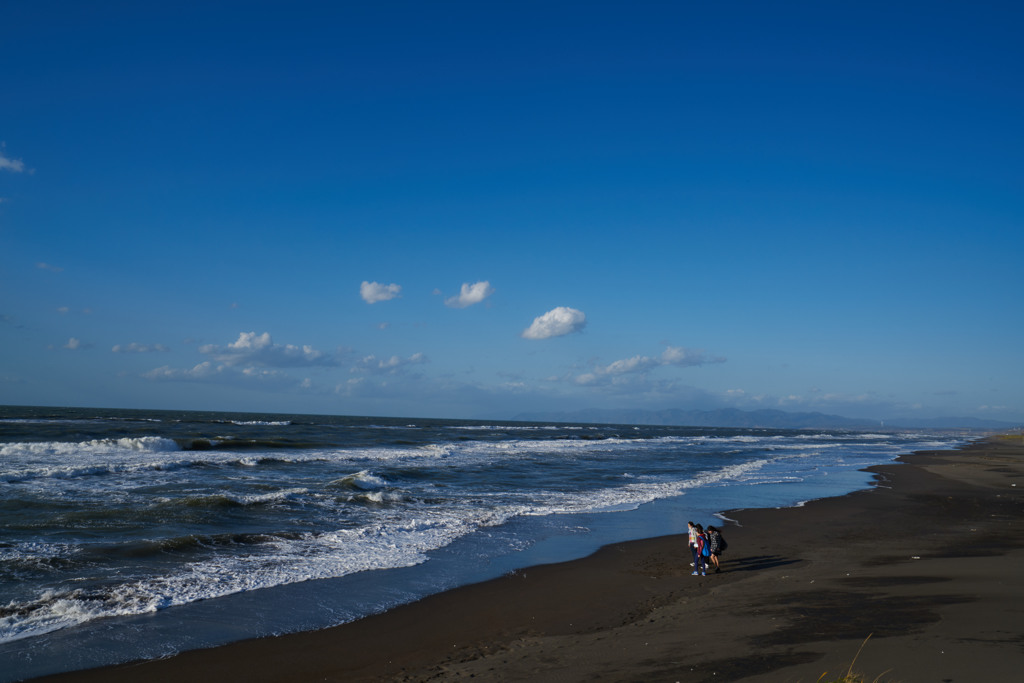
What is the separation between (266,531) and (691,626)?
11077 mm

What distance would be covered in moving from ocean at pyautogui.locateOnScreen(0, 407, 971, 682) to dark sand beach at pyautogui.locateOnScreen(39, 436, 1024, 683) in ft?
2.91

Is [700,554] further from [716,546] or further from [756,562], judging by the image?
[756,562]

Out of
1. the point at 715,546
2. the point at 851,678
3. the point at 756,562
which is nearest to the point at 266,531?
the point at 715,546

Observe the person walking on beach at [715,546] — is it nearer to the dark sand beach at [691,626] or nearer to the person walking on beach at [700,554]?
the person walking on beach at [700,554]

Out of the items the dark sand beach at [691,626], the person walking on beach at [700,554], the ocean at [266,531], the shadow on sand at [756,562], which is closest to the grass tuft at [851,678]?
the dark sand beach at [691,626]

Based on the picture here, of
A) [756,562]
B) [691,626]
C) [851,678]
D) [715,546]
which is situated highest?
[851,678]

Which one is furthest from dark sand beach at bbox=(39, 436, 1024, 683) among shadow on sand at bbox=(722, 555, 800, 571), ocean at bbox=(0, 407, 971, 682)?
ocean at bbox=(0, 407, 971, 682)

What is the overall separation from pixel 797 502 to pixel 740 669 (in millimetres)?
18003

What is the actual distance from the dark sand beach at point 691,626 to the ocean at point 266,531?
0.89m

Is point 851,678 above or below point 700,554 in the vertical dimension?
above

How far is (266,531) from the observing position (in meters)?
15.0

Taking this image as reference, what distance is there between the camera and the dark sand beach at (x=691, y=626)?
6949mm

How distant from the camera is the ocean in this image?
8945 mm

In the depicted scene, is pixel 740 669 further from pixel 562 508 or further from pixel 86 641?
pixel 562 508
